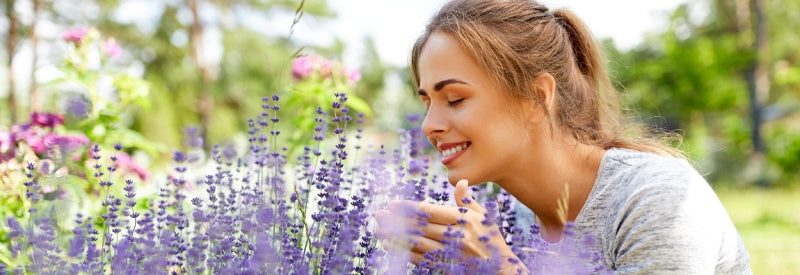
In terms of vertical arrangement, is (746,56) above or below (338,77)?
below

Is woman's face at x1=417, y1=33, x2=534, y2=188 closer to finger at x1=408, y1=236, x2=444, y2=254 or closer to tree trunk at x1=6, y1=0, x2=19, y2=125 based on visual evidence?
finger at x1=408, y1=236, x2=444, y2=254

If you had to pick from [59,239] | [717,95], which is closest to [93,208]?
[59,239]

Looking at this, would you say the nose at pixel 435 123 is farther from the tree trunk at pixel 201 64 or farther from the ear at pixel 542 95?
the tree trunk at pixel 201 64

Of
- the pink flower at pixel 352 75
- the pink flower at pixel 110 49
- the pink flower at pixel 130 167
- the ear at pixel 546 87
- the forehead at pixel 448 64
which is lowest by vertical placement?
the pink flower at pixel 130 167

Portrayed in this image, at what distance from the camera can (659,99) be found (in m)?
18.3

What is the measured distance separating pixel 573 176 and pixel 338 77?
2.66 metres

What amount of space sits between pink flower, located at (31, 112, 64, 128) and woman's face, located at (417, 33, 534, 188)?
6.37ft

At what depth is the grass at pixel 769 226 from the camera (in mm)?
5062

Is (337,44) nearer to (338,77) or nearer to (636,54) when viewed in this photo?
(636,54)

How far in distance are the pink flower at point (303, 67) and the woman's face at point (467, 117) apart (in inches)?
102

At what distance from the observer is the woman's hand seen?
1312mm

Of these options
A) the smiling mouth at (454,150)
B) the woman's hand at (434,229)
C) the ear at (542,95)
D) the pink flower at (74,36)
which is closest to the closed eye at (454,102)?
the smiling mouth at (454,150)

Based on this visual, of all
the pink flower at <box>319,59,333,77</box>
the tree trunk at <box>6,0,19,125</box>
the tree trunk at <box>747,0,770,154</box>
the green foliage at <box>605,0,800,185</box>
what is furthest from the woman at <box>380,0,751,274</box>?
the tree trunk at <box>747,0,770,154</box>

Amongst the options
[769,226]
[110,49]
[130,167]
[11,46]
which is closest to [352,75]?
[110,49]
